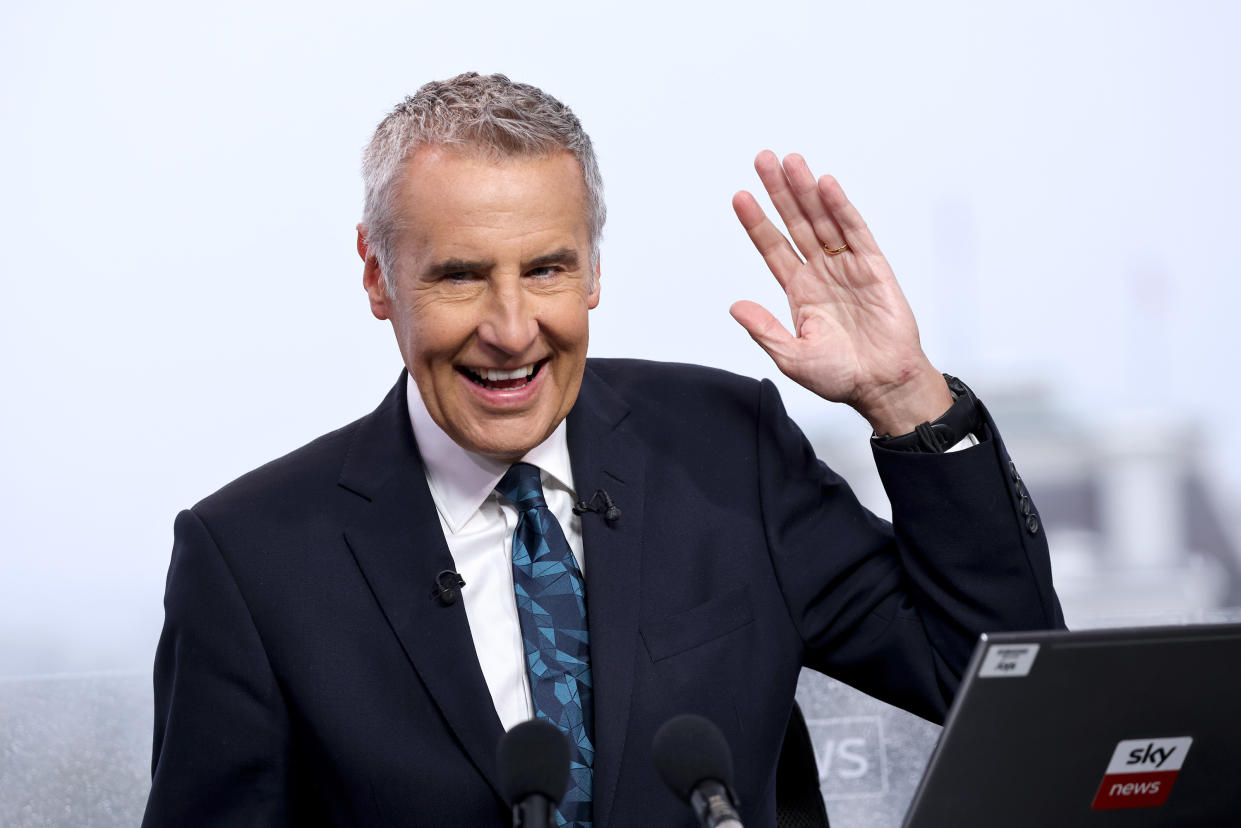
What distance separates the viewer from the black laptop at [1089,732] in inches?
45.2

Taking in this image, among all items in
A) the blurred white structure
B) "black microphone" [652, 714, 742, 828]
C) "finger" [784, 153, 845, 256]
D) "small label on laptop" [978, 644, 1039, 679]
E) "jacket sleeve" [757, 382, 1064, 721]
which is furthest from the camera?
the blurred white structure

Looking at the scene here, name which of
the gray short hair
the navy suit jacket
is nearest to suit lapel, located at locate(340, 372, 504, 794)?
the navy suit jacket

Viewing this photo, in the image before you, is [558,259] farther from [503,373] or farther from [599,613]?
[599,613]

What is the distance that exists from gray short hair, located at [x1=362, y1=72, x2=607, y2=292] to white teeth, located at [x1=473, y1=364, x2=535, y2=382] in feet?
0.49

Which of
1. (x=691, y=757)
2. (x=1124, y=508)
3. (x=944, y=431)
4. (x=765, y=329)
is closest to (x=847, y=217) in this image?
(x=765, y=329)

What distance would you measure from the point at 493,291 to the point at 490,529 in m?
0.33

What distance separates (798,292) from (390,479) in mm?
598

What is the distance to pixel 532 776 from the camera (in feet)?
3.43

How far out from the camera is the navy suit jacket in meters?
1.64

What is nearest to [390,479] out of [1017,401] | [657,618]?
[657,618]

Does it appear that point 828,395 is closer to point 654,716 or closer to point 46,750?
point 654,716

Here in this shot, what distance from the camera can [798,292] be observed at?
1.86 metres

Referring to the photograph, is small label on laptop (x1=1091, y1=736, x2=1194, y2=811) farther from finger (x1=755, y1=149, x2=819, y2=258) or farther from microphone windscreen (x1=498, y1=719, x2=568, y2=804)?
finger (x1=755, y1=149, x2=819, y2=258)

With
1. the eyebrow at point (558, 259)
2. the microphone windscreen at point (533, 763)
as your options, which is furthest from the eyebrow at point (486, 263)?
the microphone windscreen at point (533, 763)
